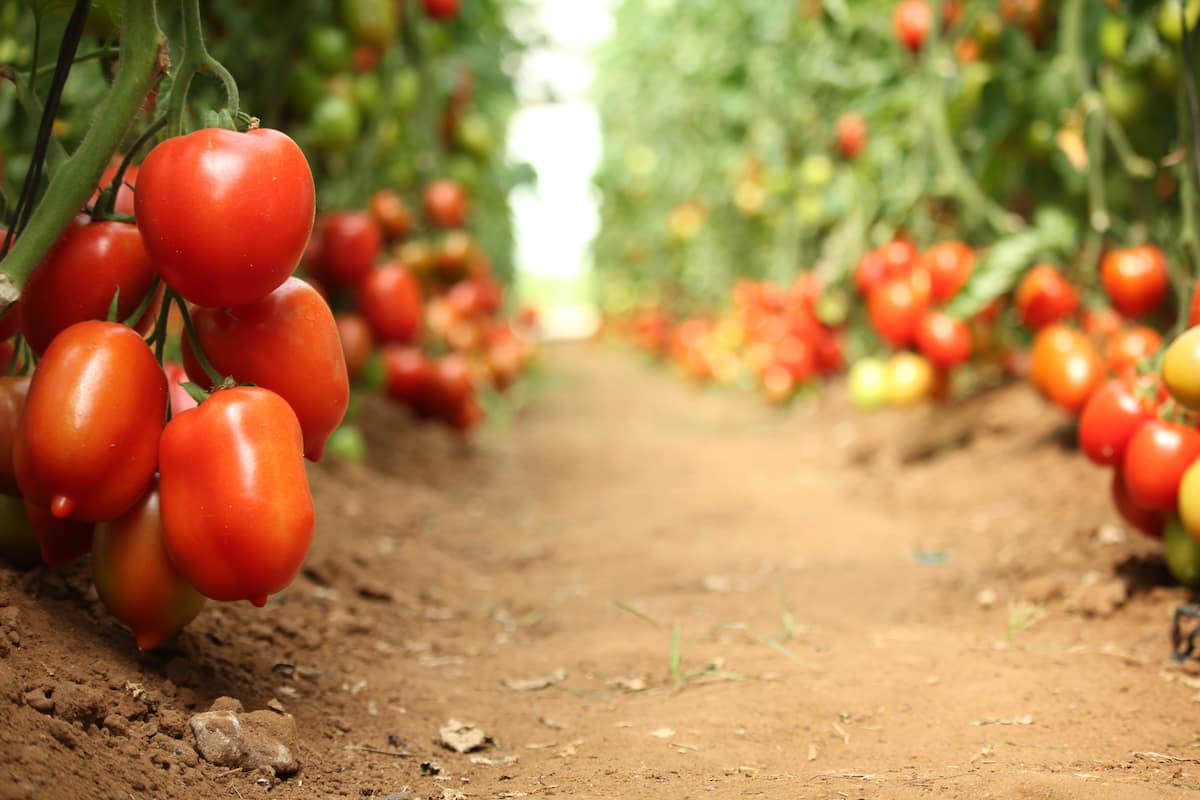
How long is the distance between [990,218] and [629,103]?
7.71 metres

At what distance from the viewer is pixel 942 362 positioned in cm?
346

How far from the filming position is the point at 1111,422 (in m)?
1.86

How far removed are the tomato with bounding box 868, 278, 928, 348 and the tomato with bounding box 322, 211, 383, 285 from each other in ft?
5.32

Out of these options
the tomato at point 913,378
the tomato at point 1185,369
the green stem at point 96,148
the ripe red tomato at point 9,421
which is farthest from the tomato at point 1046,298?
the ripe red tomato at point 9,421

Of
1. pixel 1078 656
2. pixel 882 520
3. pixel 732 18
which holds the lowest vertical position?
pixel 882 520

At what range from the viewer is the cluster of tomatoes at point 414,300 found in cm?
314

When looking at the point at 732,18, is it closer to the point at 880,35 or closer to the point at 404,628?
the point at 880,35

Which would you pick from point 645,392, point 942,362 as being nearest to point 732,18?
point 645,392

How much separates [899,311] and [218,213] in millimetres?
2674

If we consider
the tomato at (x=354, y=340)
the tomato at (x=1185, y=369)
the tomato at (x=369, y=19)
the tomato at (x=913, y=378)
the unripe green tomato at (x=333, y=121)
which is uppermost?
the tomato at (x=369, y=19)

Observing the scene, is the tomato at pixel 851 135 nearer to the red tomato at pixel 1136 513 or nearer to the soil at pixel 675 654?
the soil at pixel 675 654

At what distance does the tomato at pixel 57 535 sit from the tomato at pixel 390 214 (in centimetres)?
242

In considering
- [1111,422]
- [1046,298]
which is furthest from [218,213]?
[1046,298]

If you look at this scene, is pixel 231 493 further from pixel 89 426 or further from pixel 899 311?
pixel 899 311
